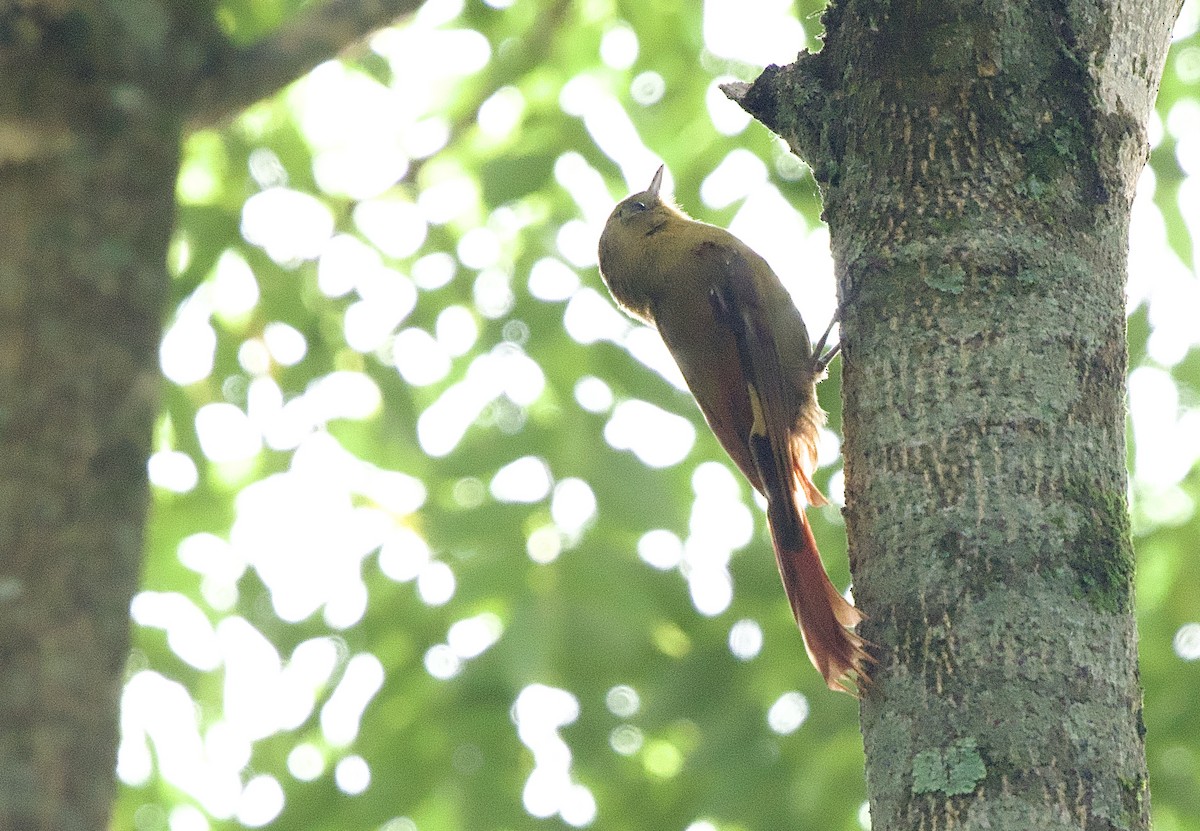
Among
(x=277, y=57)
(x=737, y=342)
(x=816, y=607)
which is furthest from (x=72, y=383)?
(x=816, y=607)

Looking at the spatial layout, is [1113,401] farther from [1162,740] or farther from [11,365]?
[11,365]

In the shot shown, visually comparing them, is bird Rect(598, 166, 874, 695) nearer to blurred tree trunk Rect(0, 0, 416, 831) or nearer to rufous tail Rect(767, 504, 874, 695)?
rufous tail Rect(767, 504, 874, 695)

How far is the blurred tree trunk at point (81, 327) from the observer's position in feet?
9.87

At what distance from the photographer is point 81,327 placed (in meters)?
3.41

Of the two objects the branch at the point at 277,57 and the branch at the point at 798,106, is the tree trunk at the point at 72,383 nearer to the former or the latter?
the branch at the point at 277,57

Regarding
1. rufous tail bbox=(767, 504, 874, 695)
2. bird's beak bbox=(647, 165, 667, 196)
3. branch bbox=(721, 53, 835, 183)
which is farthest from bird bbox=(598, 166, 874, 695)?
branch bbox=(721, 53, 835, 183)

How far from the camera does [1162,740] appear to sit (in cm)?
379

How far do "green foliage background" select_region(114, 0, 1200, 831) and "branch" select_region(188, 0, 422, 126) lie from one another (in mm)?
604

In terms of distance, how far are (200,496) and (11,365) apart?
1.66 meters

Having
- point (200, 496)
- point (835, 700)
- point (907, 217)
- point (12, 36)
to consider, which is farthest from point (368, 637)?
point (907, 217)

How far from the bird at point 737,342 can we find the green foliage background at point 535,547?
9.4 inches

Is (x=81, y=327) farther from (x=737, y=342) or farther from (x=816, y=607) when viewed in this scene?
(x=816, y=607)

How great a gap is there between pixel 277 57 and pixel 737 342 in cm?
160

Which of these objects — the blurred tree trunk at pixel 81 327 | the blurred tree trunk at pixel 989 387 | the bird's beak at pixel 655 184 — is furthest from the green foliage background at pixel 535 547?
the blurred tree trunk at pixel 989 387
